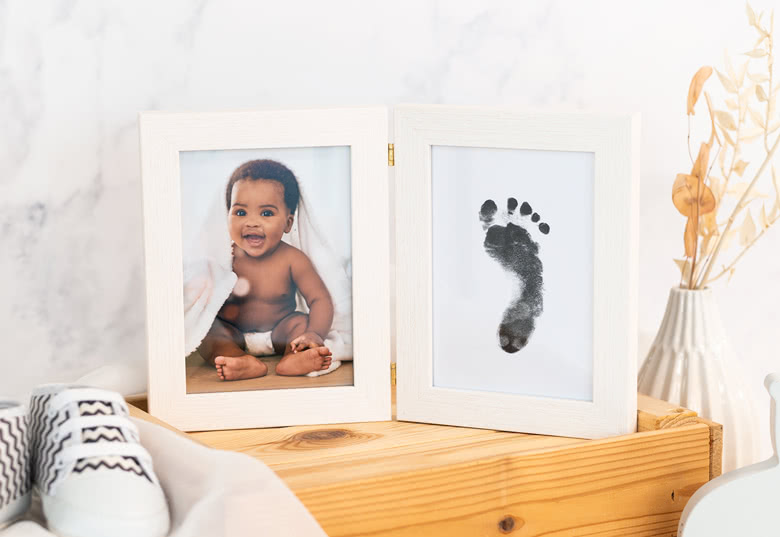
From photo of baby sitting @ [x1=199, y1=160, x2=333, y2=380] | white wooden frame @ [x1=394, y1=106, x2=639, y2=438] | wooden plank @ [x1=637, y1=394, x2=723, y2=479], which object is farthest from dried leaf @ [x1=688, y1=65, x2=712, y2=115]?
photo of baby sitting @ [x1=199, y1=160, x2=333, y2=380]

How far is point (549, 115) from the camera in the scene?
770 mm

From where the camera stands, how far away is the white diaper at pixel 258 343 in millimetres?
832

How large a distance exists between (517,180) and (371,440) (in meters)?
0.27

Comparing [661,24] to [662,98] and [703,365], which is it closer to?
[662,98]

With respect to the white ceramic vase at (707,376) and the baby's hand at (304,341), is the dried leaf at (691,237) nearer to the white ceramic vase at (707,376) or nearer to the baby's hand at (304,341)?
the white ceramic vase at (707,376)

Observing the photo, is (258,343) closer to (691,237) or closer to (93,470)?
(93,470)

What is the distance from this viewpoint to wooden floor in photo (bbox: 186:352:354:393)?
83 centimetres

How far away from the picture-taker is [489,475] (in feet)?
2.32

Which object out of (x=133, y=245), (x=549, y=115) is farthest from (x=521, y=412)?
(x=133, y=245)

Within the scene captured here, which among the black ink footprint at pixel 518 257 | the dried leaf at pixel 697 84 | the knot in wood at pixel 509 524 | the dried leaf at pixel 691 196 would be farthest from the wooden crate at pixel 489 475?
the dried leaf at pixel 697 84

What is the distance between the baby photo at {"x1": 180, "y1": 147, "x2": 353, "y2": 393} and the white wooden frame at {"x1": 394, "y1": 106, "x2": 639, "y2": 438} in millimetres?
56

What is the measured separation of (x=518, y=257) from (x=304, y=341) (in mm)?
216

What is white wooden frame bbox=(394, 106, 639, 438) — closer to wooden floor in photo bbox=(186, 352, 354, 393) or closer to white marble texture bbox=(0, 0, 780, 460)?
wooden floor in photo bbox=(186, 352, 354, 393)

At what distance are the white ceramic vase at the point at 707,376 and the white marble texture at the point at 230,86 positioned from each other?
0.59ft
